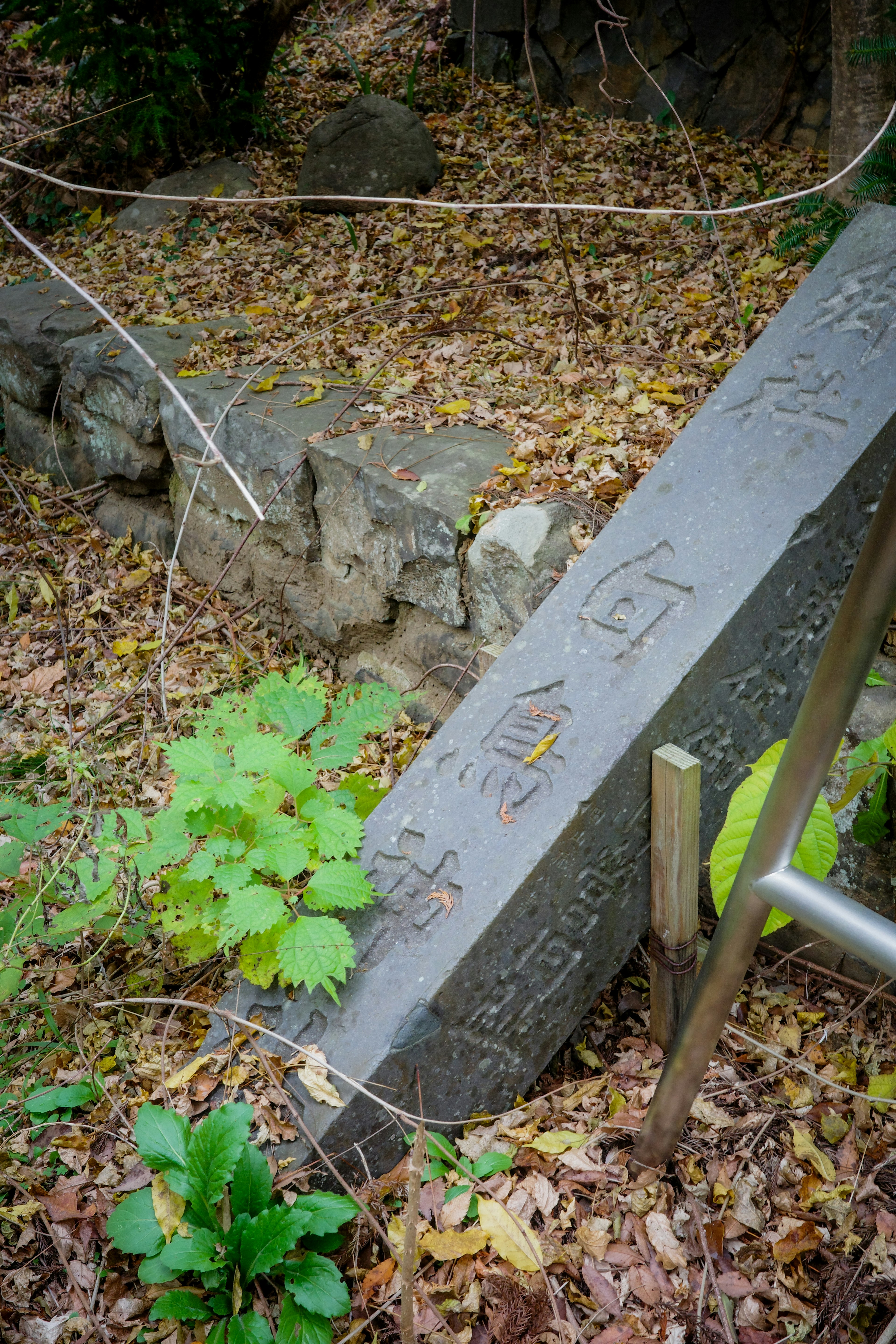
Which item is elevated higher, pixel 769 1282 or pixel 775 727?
pixel 775 727

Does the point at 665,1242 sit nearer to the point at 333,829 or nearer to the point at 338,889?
the point at 338,889

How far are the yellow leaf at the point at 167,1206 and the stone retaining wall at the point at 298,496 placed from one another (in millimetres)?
1745

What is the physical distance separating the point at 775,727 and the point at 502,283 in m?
3.23

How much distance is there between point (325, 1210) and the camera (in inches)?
74.8

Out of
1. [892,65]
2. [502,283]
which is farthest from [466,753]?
[892,65]

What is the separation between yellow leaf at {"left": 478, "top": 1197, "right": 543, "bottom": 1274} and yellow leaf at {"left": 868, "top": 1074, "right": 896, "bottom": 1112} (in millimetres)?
882

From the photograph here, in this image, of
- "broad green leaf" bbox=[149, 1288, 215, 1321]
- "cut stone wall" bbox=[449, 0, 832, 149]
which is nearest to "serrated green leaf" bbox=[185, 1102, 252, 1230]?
"broad green leaf" bbox=[149, 1288, 215, 1321]

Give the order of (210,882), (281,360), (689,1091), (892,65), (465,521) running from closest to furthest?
(689,1091)
(210,882)
(465,521)
(892,65)
(281,360)

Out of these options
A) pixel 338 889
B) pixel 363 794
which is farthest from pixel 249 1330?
pixel 363 794

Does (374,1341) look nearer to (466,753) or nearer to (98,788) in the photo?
→ (466,753)

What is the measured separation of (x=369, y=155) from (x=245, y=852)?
18.0 feet

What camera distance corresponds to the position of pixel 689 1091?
5.95ft

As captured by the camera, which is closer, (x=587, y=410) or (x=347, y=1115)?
(x=347, y=1115)

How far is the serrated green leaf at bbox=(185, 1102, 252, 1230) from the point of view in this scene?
1.91m
